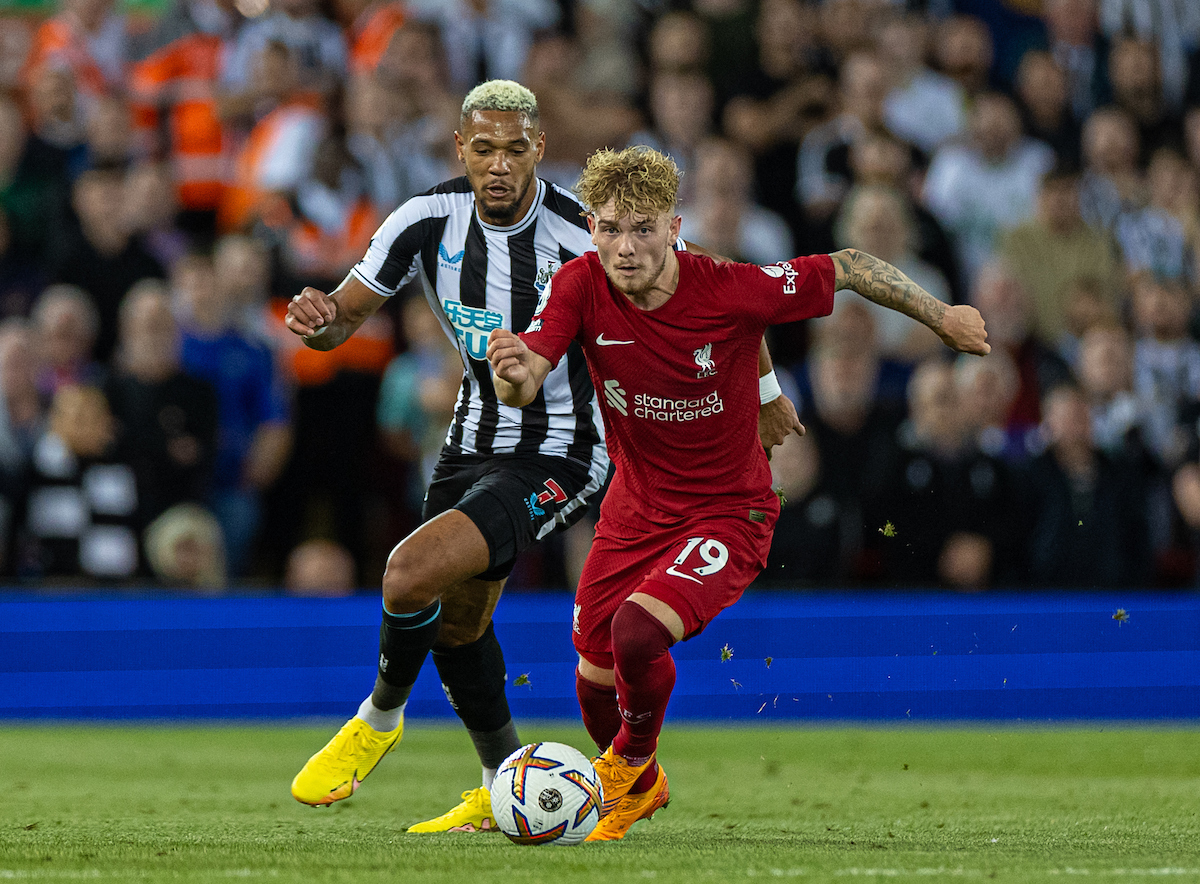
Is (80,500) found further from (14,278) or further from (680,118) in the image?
(680,118)

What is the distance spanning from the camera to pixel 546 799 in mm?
5297

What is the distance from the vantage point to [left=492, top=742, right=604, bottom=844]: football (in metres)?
5.29

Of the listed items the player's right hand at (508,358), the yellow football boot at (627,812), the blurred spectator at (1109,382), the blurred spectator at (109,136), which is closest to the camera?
the player's right hand at (508,358)

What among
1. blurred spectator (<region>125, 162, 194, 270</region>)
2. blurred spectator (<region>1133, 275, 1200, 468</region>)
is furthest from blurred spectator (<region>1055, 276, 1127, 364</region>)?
blurred spectator (<region>125, 162, 194, 270</region>)

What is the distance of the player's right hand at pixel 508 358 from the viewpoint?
16.2ft

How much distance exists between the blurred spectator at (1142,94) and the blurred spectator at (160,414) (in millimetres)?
7319

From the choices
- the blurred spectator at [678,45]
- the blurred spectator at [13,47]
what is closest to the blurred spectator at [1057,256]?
the blurred spectator at [678,45]

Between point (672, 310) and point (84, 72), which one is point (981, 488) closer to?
point (672, 310)

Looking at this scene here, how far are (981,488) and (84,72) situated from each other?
695 cm

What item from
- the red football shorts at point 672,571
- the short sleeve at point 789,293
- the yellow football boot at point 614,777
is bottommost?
the yellow football boot at point 614,777

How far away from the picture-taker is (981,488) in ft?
30.3

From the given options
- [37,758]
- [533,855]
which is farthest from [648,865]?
[37,758]

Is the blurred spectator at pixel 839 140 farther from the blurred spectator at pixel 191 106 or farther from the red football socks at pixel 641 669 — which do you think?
the red football socks at pixel 641 669

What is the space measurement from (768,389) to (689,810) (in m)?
1.95
